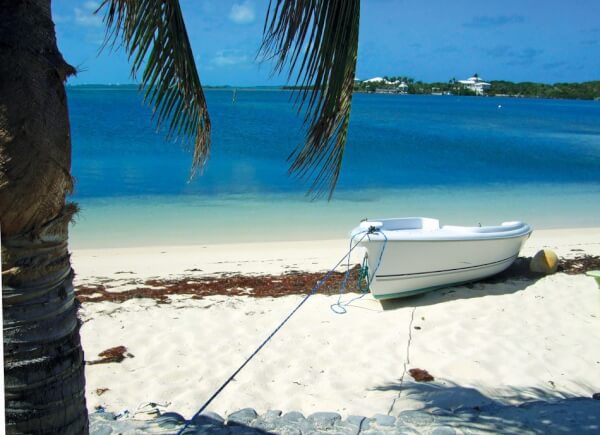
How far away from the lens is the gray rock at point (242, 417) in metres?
4.02

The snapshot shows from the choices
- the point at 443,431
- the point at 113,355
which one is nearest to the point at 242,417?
the point at 443,431

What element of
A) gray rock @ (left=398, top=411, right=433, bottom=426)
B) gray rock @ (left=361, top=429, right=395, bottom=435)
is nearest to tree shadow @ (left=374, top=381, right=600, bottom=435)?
gray rock @ (left=398, top=411, right=433, bottom=426)

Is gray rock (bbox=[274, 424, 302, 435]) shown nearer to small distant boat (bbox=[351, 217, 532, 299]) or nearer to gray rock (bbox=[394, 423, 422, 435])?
gray rock (bbox=[394, 423, 422, 435])

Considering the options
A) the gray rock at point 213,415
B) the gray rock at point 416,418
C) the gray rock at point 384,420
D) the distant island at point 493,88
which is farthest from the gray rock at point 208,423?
the distant island at point 493,88

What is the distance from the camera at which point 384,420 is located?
13.1 feet

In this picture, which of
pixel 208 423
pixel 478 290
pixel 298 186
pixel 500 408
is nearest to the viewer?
pixel 208 423

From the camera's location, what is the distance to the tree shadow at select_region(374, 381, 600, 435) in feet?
12.7

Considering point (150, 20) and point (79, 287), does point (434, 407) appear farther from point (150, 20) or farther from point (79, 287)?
point (79, 287)

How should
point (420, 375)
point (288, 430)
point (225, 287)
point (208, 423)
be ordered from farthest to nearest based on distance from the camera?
point (225, 287) < point (420, 375) < point (208, 423) < point (288, 430)

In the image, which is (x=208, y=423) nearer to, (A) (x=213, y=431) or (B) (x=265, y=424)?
(A) (x=213, y=431)

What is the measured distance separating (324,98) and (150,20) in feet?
3.39

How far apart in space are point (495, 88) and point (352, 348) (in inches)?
6255

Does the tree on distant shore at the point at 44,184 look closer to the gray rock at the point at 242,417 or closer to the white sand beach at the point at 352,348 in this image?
the gray rock at the point at 242,417

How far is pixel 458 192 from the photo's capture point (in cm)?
2031
